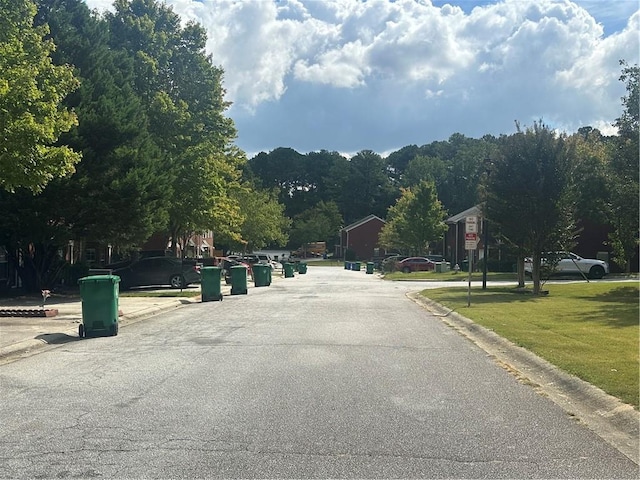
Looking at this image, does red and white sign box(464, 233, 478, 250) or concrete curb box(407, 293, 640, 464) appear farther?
red and white sign box(464, 233, 478, 250)

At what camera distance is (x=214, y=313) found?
19203 millimetres

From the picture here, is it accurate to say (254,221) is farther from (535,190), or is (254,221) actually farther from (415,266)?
(535,190)

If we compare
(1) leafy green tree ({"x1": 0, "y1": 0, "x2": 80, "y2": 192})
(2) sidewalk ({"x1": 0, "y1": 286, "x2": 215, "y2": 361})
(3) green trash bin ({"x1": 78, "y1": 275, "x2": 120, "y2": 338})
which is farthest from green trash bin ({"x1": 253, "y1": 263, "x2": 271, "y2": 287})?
(3) green trash bin ({"x1": 78, "y1": 275, "x2": 120, "y2": 338})

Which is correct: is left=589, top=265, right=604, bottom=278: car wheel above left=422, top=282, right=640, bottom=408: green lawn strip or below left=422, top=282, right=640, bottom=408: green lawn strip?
above

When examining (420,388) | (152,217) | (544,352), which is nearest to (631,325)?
(544,352)

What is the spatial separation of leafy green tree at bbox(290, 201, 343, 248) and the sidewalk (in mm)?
92084

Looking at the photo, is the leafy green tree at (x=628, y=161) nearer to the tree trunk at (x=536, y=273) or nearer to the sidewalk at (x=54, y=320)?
the tree trunk at (x=536, y=273)

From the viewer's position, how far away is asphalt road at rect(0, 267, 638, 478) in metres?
5.66

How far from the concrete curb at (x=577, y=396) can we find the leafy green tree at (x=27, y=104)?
9.56 meters

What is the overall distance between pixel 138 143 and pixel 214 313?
9745 millimetres

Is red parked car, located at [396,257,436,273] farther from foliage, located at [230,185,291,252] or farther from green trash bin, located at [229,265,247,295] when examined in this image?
green trash bin, located at [229,265,247,295]

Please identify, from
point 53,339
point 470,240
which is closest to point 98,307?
point 53,339

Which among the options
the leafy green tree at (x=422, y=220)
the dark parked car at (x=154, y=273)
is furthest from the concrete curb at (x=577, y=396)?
the leafy green tree at (x=422, y=220)

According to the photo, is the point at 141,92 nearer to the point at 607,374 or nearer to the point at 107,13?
the point at 107,13
